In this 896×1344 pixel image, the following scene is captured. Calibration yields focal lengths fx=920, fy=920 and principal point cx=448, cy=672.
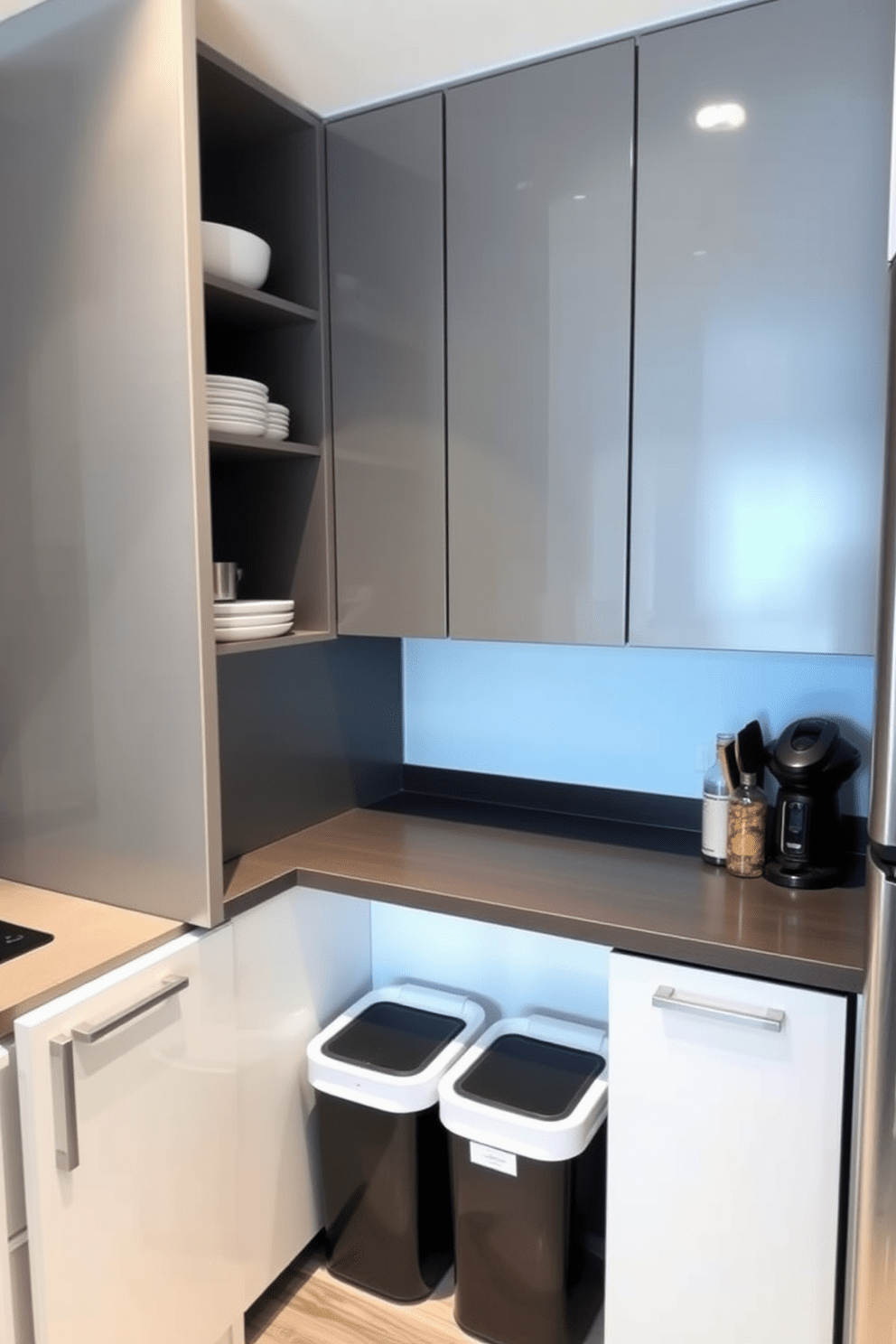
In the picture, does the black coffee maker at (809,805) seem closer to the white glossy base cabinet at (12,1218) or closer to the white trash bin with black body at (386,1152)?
the white trash bin with black body at (386,1152)

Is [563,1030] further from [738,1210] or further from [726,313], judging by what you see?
[726,313]

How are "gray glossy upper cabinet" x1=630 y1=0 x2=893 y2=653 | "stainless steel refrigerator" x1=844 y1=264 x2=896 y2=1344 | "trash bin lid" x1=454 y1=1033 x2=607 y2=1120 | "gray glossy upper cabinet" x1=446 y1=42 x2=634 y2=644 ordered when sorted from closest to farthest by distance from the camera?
"stainless steel refrigerator" x1=844 y1=264 x2=896 y2=1344, "gray glossy upper cabinet" x1=630 y1=0 x2=893 y2=653, "gray glossy upper cabinet" x1=446 y1=42 x2=634 y2=644, "trash bin lid" x1=454 y1=1033 x2=607 y2=1120

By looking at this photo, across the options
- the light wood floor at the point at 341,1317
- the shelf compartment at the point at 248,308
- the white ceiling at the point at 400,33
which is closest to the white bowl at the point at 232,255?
the shelf compartment at the point at 248,308

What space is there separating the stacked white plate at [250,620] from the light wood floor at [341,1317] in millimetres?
1315

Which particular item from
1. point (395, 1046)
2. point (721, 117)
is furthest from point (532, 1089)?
point (721, 117)

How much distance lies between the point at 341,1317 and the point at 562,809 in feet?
3.56

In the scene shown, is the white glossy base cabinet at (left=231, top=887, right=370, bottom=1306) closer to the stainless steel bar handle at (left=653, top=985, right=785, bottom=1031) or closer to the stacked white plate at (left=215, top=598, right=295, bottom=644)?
the stacked white plate at (left=215, top=598, right=295, bottom=644)

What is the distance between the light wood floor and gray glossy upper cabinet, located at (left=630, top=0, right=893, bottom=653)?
137 cm

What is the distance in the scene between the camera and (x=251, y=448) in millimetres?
1678

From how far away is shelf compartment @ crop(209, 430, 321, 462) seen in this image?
5.22ft

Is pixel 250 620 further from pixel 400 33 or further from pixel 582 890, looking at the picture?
pixel 400 33

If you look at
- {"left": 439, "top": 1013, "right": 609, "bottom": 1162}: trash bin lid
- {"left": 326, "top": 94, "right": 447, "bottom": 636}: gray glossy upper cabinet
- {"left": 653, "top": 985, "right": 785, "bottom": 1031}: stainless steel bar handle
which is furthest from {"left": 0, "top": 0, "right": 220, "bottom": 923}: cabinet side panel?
{"left": 653, "top": 985, "right": 785, "bottom": 1031}: stainless steel bar handle

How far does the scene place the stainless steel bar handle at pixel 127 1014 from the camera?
1.27 meters

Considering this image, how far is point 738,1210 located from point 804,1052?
0.29m
